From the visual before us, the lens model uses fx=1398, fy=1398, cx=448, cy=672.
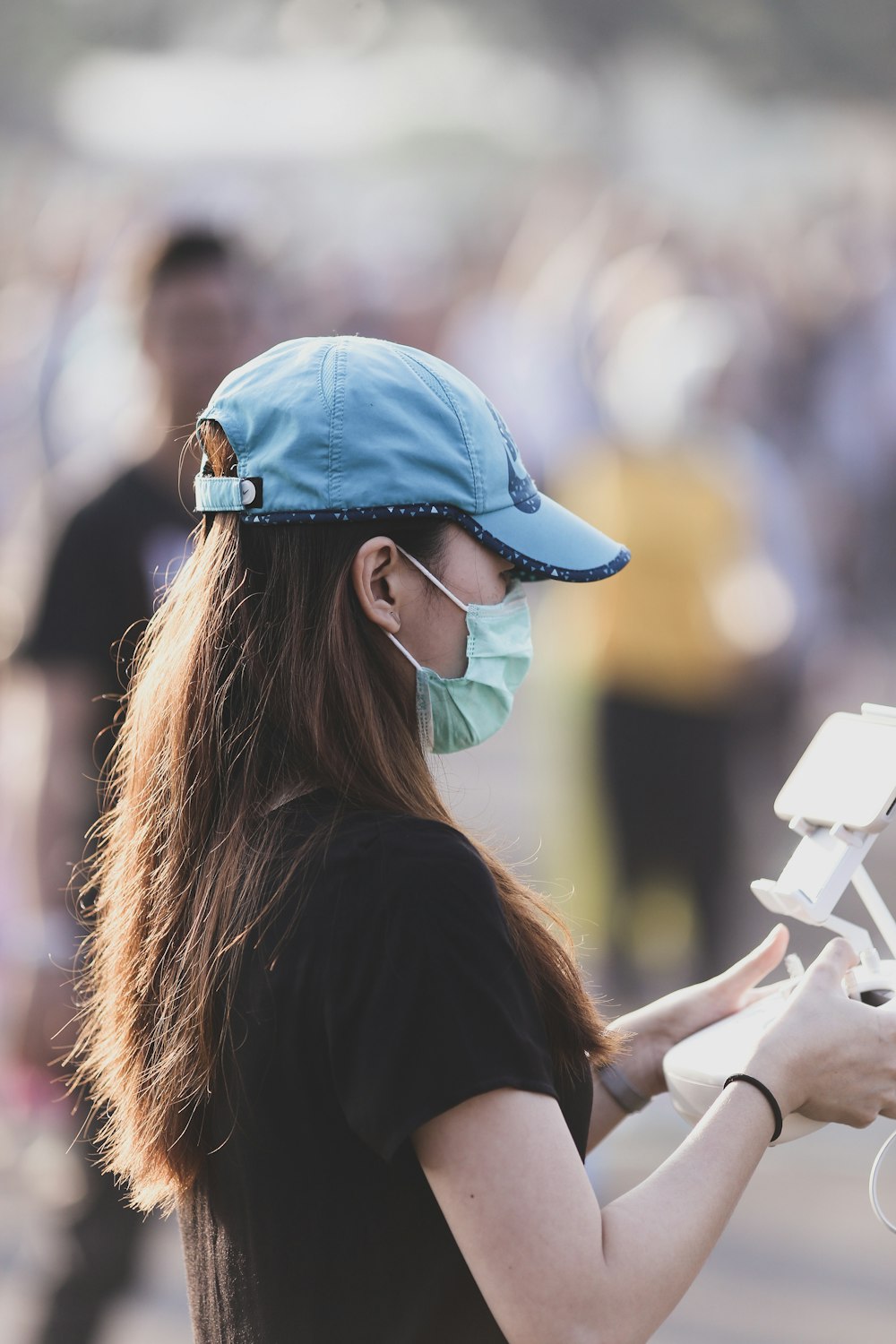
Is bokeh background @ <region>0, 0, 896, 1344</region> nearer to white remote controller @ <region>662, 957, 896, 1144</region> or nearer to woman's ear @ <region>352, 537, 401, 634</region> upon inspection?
white remote controller @ <region>662, 957, 896, 1144</region>

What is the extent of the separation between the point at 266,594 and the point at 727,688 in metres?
2.66

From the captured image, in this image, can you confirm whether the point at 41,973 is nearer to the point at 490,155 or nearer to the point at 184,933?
the point at 184,933

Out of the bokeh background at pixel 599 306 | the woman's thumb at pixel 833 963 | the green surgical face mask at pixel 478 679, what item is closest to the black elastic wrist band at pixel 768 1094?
the woman's thumb at pixel 833 963

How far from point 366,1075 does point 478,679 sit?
393 mm

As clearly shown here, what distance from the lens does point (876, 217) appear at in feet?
11.7

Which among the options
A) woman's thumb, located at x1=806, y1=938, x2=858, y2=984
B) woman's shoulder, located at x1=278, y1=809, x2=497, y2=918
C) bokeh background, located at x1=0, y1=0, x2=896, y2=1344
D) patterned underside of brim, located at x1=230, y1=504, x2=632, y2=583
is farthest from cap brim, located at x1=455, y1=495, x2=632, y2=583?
bokeh background, located at x1=0, y1=0, x2=896, y2=1344

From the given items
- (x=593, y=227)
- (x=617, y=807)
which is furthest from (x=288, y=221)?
(x=617, y=807)

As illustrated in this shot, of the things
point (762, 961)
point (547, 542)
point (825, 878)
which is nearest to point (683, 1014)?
point (762, 961)

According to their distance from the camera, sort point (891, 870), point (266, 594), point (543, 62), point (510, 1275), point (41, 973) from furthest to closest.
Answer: point (891, 870) → point (543, 62) → point (41, 973) → point (266, 594) → point (510, 1275)

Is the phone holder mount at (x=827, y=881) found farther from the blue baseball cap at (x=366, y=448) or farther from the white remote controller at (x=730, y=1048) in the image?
the blue baseball cap at (x=366, y=448)

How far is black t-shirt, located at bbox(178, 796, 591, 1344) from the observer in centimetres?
98

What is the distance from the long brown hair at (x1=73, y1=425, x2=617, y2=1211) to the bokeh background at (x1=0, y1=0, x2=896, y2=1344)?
231cm

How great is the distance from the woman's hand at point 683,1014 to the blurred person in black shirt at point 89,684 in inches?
52.1

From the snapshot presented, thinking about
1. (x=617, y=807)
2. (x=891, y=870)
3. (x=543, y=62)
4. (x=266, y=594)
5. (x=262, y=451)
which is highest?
(x=543, y=62)
